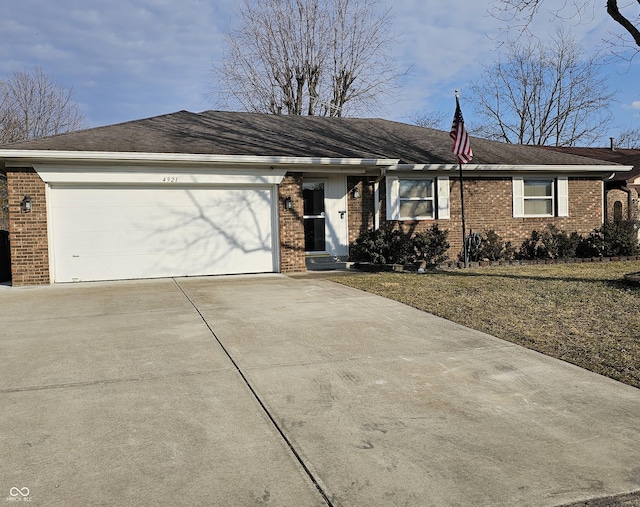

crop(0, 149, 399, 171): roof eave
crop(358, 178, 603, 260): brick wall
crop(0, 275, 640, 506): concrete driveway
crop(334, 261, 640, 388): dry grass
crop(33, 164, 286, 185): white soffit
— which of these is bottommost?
crop(0, 275, 640, 506): concrete driveway

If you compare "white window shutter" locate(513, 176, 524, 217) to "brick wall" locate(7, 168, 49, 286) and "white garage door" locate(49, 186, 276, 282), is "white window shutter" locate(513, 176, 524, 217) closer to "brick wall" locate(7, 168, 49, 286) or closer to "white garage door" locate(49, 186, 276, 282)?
"white garage door" locate(49, 186, 276, 282)

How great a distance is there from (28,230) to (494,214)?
38.8 feet

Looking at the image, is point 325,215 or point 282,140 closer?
point 325,215

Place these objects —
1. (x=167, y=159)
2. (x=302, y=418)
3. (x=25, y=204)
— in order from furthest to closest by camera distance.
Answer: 1. (x=167, y=159)
2. (x=25, y=204)
3. (x=302, y=418)

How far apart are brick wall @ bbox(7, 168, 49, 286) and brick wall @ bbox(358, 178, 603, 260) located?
26.8 feet

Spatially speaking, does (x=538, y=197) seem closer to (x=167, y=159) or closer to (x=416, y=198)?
(x=416, y=198)

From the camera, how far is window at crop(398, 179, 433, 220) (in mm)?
14328

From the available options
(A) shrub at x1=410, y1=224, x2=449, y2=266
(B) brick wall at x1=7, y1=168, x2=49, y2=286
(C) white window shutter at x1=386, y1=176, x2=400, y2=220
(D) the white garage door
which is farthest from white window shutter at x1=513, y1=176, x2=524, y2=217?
(B) brick wall at x1=7, y1=168, x2=49, y2=286

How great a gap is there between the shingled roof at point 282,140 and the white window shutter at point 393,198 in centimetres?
60

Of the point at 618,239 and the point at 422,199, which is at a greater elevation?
the point at 422,199

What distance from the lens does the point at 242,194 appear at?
40.9 ft

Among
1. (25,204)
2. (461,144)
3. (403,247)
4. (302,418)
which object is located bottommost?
(302,418)

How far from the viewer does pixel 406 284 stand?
9.95 m

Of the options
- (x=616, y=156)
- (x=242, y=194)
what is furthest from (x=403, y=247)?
(x=616, y=156)
